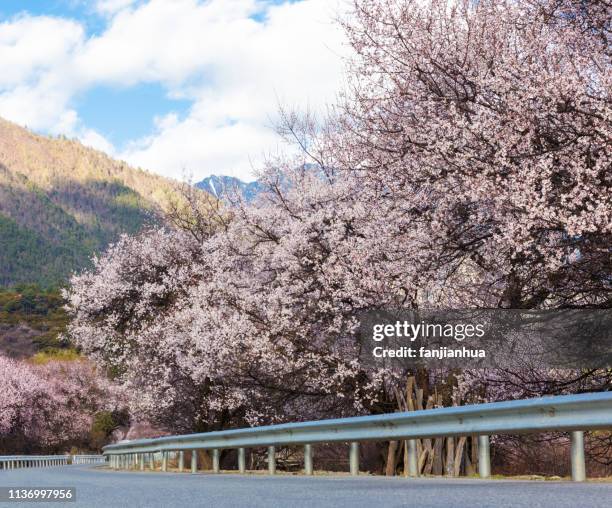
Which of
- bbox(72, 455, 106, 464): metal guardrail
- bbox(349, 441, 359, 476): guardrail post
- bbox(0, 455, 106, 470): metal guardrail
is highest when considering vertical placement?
bbox(349, 441, 359, 476): guardrail post

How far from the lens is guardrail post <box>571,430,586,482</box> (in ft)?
25.3

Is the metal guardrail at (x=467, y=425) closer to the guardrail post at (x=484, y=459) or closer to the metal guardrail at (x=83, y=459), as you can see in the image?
the guardrail post at (x=484, y=459)

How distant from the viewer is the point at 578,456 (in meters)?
7.79

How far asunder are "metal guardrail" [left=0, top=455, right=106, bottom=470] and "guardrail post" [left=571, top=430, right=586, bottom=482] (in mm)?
33075

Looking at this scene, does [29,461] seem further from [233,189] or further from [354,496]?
[354,496]

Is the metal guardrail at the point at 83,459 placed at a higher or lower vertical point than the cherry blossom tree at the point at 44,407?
lower

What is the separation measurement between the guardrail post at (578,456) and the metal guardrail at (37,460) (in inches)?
1302

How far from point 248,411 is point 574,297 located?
12053 mm

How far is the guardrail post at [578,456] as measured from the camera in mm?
7719

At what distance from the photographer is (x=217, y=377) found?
24594mm

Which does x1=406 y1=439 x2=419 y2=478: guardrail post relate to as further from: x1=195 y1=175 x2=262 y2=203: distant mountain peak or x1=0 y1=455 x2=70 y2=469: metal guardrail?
x1=0 y1=455 x2=70 y2=469: metal guardrail

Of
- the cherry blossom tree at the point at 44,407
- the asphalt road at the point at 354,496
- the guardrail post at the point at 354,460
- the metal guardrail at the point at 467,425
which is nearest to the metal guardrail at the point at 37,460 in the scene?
the cherry blossom tree at the point at 44,407

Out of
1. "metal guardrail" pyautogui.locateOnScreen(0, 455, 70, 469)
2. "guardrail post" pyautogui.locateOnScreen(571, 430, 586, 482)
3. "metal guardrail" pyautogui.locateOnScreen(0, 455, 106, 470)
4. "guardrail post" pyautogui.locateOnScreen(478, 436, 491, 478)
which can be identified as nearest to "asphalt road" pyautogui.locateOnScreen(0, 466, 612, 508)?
"guardrail post" pyautogui.locateOnScreen(571, 430, 586, 482)

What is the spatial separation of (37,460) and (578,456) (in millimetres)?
42094
